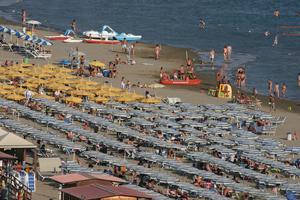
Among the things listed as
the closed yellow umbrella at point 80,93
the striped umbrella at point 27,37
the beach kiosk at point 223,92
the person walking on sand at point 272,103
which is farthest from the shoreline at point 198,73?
the closed yellow umbrella at point 80,93

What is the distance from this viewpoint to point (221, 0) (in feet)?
431

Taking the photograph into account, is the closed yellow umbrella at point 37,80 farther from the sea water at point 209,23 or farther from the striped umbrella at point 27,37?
the sea water at point 209,23

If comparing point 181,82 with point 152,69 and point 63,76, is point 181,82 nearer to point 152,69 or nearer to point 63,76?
point 152,69

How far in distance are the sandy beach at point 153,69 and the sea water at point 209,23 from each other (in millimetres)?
3233

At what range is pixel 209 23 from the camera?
340 feet

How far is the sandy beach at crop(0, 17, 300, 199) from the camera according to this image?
188 ft

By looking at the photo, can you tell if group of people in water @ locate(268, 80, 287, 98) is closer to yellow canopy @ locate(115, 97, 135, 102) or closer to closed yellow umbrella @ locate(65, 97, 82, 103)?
yellow canopy @ locate(115, 97, 135, 102)

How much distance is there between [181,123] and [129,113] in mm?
2450

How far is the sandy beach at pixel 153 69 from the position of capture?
188 feet

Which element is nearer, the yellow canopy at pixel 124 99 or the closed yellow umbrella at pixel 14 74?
the yellow canopy at pixel 124 99

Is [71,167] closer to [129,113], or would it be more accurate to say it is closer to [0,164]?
[0,164]

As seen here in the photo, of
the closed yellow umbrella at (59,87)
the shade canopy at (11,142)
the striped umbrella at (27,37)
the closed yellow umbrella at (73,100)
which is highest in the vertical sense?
the striped umbrella at (27,37)

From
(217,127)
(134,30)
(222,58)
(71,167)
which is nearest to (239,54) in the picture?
(222,58)

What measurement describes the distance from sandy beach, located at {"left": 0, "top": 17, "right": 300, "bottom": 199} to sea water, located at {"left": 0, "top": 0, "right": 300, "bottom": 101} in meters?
3.23
